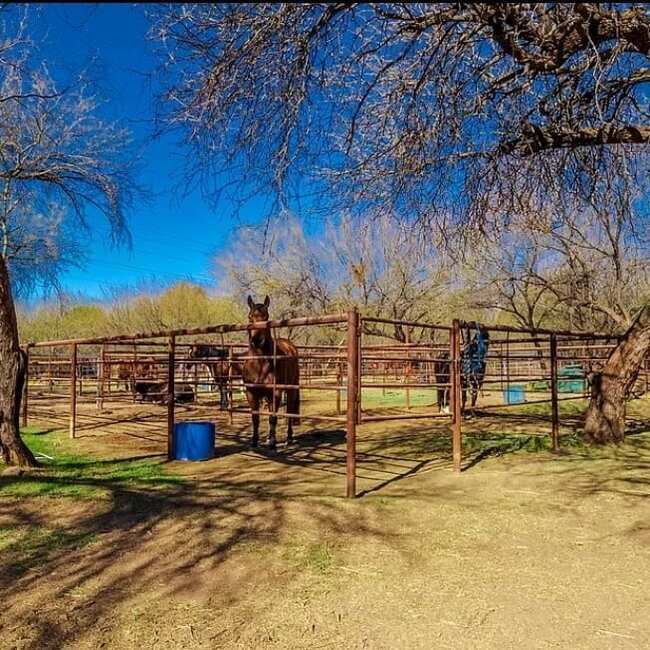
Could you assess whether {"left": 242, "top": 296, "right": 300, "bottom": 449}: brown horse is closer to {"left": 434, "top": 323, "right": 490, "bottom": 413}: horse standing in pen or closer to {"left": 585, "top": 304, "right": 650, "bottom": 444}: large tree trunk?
{"left": 434, "top": 323, "right": 490, "bottom": 413}: horse standing in pen

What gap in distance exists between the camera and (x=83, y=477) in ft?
18.3

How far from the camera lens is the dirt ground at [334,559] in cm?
249

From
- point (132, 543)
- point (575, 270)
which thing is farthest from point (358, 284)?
point (132, 543)

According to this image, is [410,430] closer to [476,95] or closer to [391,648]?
[476,95]

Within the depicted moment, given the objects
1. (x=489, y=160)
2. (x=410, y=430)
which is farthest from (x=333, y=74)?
(x=410, y=430)

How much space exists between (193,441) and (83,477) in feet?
4.20

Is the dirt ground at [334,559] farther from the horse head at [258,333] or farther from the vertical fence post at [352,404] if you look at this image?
the horse head at [258,333]

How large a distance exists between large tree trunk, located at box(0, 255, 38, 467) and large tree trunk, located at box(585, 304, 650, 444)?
630cm

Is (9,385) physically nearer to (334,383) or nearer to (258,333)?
(258,333)

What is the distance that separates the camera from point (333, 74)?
4508mm

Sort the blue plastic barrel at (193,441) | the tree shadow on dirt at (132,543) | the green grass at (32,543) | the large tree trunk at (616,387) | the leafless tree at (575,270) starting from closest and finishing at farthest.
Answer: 1. the tree shadow on dirt at (132,543)
2. the green grass at (32,543)
3. the blue plastic barrel at (193,441)
4. the large tree trunk at (616,387)
5. the leafless tree at (575,270)

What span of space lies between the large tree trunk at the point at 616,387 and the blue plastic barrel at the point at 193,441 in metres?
4.56

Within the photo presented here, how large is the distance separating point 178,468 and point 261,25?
13.9 feet

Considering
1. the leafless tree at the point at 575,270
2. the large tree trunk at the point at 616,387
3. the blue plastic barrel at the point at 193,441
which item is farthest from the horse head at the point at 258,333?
the leafless tree at the point at 575,270
